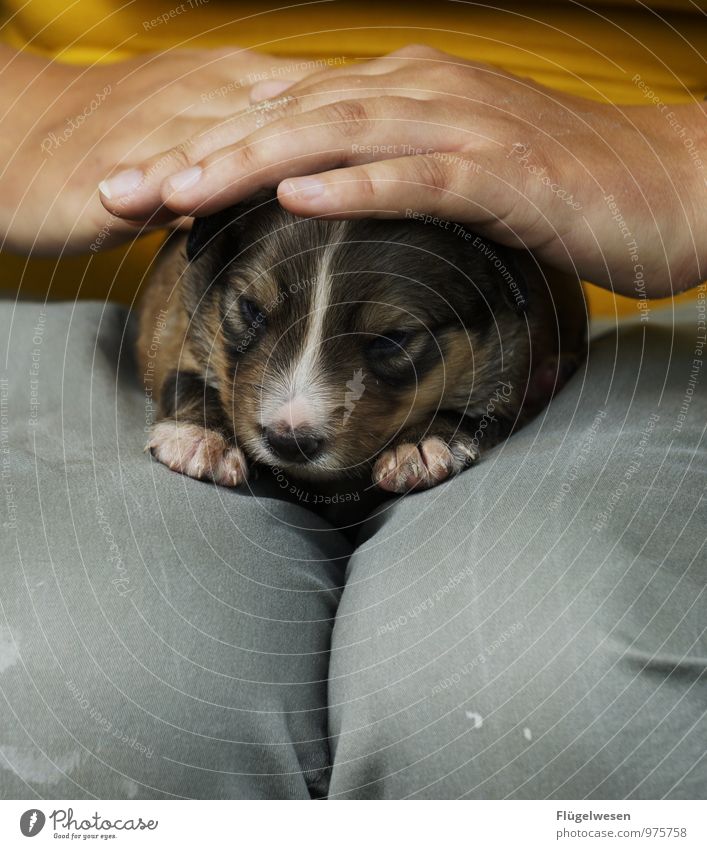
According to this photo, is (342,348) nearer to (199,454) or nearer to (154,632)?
(199,454)

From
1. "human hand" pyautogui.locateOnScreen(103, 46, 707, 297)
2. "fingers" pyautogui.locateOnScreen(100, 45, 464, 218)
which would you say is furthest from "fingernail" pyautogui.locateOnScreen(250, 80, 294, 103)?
"human hand" pyautogui.locateOnScreen(103, 46, 707, 297)

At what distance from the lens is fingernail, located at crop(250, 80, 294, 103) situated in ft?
6.81

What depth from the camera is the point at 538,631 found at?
138cm

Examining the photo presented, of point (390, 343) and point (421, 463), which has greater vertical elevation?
point (390, 343)

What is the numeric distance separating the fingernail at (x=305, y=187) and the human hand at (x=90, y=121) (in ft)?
2.45

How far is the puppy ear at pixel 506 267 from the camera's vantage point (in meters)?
1.95

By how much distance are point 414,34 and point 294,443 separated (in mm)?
1560

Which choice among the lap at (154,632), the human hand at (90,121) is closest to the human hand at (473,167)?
the human hand at (90,121)

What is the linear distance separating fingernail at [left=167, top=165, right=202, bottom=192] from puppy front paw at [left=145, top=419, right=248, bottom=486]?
583 mm

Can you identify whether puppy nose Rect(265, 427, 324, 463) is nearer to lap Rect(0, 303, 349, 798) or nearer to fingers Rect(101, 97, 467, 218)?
lap Rect(0, 303, 349, 798)

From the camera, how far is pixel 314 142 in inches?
61.9

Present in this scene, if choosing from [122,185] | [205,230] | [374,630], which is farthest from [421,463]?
[122,185]

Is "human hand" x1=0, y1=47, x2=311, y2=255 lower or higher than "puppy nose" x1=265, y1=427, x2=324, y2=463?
higher

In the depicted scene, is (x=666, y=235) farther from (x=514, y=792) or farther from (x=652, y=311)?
(x=514, y=792)
